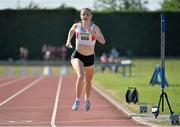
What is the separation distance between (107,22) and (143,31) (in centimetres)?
366

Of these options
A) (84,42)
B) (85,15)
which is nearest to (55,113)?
(84,42)

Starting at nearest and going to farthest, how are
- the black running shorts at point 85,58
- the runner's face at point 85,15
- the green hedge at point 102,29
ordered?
1. the runner's face at point 85,15
2. the black running shorts at point 85,58
3. the green hedge at point 102,29

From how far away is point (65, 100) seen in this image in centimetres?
2262

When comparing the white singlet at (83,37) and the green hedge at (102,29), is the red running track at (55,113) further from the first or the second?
the green hedge at (102,29)

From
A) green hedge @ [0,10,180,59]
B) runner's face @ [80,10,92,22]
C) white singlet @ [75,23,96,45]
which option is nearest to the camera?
runner's face @ [80,10,92,22]

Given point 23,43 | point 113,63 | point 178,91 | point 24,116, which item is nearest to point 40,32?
point 23,43

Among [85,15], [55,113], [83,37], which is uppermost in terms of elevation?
A: [85,15]

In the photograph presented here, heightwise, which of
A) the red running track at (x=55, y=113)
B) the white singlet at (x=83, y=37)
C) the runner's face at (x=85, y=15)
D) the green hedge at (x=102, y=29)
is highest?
the runner's face at (x=85, y=15)

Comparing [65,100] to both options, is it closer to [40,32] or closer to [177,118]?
[177,118]

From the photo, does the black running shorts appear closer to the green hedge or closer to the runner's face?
the runner's face

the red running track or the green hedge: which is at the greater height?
the red running track

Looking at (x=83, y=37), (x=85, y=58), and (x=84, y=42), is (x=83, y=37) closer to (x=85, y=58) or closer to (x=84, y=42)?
(x=84, y=42)

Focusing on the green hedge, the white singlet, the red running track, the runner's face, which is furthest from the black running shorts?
the green hedge

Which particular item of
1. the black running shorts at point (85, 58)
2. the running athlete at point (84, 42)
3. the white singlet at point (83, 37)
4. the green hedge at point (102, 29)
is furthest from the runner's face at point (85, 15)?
the green hedge at point (102, 29)
